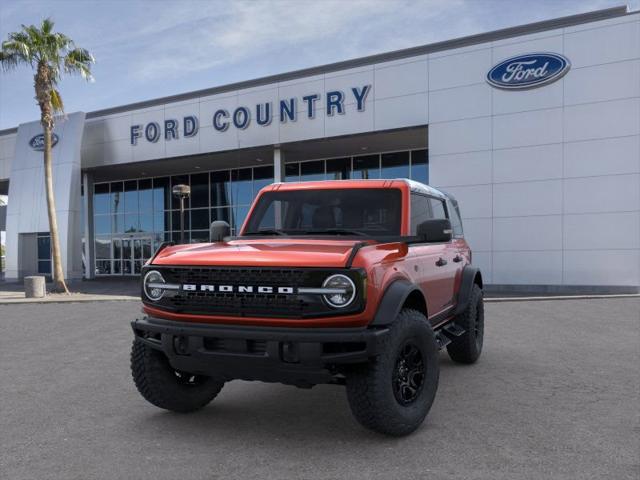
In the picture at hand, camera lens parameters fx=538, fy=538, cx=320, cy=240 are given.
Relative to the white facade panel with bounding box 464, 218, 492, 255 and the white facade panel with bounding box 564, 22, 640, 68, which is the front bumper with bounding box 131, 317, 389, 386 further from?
the white facade panel with bounding box 564, 22, 640, 68

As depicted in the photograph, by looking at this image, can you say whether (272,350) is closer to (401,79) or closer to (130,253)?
(401,79)

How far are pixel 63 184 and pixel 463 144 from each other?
18.4 meters

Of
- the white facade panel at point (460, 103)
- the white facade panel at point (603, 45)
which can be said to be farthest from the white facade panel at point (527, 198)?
the white facade panel at point (603, 45)

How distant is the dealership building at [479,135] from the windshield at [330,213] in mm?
14134

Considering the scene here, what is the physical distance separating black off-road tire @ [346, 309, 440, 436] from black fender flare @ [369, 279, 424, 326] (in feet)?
0.37

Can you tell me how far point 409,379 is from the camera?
4.02 meters

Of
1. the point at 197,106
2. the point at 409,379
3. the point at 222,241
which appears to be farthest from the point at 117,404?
the point at 197,106

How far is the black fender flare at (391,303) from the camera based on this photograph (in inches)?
142

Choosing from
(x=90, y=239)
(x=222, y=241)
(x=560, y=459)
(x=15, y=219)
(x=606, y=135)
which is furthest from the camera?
(x=90, y=239)

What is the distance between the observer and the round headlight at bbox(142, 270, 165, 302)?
13.4 ft

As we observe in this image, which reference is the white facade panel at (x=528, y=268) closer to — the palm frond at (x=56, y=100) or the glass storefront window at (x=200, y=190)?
the glass storefront window at (x=200, y=190)

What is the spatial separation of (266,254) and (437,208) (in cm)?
267

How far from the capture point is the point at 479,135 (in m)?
18.2

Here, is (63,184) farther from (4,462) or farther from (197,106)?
(4,462)
